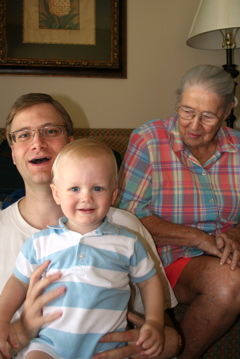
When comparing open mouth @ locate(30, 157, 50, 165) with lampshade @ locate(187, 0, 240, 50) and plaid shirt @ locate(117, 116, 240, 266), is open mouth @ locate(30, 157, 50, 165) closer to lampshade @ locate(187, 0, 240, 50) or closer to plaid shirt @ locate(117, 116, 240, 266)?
plaid shirt @ locate(117, 116, 240, 266)

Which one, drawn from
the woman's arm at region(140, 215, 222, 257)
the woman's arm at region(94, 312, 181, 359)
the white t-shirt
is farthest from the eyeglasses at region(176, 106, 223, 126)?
the woman's arm at region(94, 312, 181, 359)

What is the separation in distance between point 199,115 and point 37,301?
0.99 meters

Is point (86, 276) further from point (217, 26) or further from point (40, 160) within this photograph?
point (217, 26)

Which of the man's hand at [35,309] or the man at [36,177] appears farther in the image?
Answer: the man at [36,177]

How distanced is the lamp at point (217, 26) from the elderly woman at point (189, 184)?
83 centimetres

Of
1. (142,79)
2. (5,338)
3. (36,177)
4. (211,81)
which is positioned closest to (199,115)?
(211,81)

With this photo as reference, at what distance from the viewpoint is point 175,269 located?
1587mm

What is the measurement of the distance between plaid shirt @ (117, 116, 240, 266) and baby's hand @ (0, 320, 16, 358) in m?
0.70

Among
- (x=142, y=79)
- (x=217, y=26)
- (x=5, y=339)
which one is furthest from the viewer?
(x=142, y=79)

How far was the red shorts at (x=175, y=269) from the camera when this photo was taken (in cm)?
157

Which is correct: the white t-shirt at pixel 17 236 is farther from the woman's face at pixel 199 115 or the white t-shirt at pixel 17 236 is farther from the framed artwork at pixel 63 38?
the framed artwork at pixel 63 38

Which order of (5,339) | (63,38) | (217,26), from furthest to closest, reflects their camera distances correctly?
(63,38) < (217,26) < (5,339)

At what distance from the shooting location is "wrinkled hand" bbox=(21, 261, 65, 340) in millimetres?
983

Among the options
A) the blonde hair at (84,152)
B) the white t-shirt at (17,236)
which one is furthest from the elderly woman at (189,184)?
the blonde hair at (84,152)
